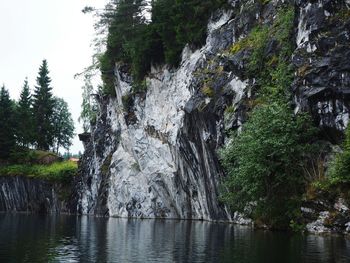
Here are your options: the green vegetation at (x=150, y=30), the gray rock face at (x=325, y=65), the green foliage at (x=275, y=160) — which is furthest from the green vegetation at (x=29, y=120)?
the gray rock face at (x=325, y=65)

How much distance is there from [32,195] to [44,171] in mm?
3914

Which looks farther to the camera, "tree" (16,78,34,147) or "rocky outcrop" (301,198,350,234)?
"tree" (16,78,34,147)

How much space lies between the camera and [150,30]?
162 ft

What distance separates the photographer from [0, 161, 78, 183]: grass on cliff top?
72000mm

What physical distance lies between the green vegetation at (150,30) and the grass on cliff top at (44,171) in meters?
19.5

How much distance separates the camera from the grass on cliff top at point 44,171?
72.0m

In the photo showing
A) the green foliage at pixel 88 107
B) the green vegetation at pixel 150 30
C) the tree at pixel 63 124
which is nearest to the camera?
the green vegetation at pixel 150 30

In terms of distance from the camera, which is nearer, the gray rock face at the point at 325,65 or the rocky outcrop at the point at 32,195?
the gray rock face at the point at 325,65

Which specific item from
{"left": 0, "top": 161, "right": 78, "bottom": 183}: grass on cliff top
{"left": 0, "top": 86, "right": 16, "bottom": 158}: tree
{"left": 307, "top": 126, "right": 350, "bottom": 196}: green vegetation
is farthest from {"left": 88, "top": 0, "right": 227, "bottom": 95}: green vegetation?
{"left": 0, "top": 86, "right": 16, "bottom": 158}: tree

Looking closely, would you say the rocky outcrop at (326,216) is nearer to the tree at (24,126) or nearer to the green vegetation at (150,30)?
the green vegetation at (150,30)

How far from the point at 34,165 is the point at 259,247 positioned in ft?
198

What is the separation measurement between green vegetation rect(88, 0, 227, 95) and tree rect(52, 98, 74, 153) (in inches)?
1446

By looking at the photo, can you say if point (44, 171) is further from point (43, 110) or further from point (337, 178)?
point (337, 178)

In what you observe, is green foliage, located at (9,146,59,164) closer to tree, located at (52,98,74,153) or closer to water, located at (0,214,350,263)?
tree, located at (52,98,74,153)
